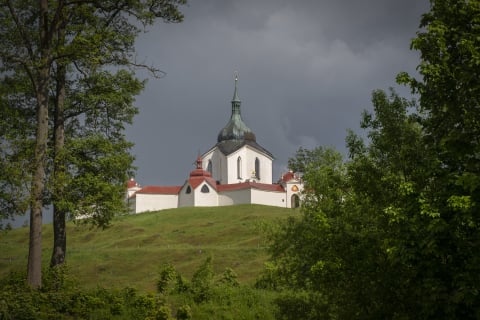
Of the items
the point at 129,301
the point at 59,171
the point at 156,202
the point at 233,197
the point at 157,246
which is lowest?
the point at 129,301

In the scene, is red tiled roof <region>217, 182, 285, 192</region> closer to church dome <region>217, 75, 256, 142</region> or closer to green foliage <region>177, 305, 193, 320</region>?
church dome <region>217, 75, 256, 142</region>

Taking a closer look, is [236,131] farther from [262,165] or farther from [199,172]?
[199,172]

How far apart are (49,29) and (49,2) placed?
1.25 meters

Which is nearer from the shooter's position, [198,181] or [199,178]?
[198,181]

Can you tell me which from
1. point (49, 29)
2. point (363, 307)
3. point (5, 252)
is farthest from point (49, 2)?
point (5, 252)

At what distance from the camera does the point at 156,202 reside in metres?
95.9

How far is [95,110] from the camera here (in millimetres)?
21547

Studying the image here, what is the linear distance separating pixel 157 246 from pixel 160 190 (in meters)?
42.6

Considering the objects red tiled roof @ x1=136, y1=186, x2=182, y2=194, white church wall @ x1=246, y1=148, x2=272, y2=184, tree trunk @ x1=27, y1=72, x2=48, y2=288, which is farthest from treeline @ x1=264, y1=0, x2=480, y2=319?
white church wall @ x1=246, y1=148, x2=272, y2=184

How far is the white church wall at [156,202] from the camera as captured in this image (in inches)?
3760

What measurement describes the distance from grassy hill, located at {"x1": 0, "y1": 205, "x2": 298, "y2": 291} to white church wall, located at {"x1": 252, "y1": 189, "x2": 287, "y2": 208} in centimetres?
568

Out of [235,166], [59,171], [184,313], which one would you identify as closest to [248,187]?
[235,166]

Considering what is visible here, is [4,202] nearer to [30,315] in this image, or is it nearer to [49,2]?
[30,315]

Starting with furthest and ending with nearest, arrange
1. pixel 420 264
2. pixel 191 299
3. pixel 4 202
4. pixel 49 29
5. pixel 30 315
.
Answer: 1. pixel 191 299
2. pixel 49 29
3. pixel 4 202
4. pixel 30 315
5. pixel 420 264
